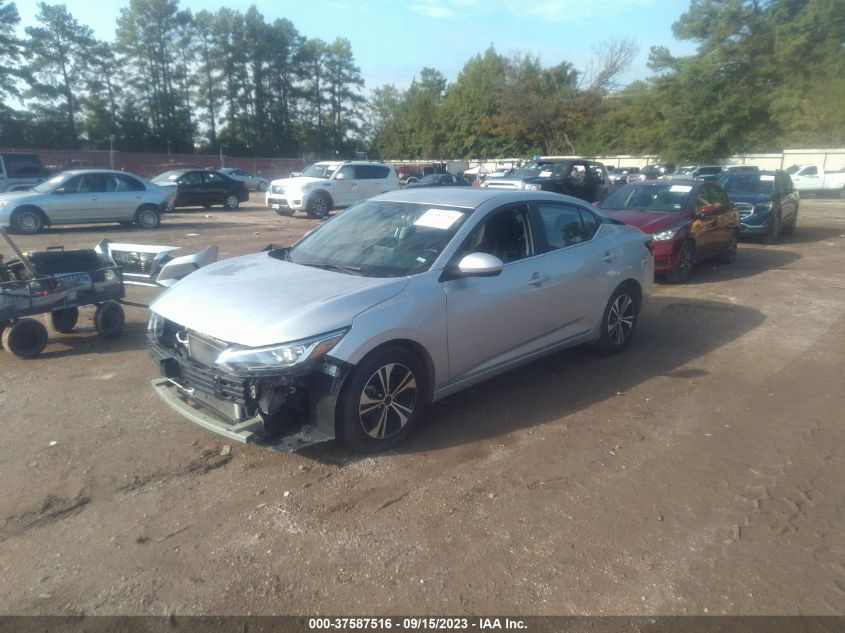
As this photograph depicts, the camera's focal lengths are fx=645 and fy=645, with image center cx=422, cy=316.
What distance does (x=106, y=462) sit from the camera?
4.26 m

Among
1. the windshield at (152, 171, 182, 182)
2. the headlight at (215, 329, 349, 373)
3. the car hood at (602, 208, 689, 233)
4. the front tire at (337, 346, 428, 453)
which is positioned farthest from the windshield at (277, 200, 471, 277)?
the windshield at (152, 171, 182, 182)

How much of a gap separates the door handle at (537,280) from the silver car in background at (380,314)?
0.02 meters

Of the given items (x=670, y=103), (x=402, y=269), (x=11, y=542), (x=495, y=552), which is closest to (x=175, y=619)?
(x=11, y=542)

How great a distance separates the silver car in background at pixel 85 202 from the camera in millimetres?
15453

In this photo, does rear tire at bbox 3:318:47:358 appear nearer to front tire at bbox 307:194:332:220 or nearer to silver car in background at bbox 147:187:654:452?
silver car in background at bbox 147:187:654:452

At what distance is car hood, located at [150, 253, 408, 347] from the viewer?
3914mm

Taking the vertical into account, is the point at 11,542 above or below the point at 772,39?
below

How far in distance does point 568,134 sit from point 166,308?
56251mm

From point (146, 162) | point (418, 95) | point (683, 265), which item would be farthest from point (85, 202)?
point (418, 95)

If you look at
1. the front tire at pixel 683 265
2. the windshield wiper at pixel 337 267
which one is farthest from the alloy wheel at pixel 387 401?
the front tire at pixel 683 265

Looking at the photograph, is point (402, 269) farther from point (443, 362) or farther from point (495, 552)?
point (495, 552)

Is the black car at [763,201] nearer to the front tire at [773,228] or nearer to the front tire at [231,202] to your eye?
the front tire at [773,228]

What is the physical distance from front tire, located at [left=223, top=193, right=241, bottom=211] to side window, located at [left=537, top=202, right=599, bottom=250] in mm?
20668

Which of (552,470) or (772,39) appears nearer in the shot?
(552,470)
